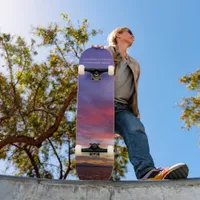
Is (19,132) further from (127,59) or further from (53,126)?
(127,59)

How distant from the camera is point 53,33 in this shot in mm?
9984

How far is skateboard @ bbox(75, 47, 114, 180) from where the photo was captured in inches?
113

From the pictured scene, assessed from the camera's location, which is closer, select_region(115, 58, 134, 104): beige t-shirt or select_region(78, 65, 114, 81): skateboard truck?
select_region(78, 65, 114, 81): skateboard truck

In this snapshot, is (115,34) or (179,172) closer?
(179,172)

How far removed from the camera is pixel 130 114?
11.0 ft

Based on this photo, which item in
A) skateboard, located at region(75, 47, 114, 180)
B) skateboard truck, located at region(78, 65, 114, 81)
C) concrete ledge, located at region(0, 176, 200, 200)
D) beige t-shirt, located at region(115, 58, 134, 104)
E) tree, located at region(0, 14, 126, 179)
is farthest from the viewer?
tree, located at region(0, 14, 126, 179)

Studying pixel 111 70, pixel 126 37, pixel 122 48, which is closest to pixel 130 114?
pixel 111 70

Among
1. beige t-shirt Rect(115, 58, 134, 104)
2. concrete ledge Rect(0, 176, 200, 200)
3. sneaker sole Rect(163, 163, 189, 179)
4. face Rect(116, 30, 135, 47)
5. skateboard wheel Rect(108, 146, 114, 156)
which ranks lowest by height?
concrete ledge Rect(0, 176, 200, 200)

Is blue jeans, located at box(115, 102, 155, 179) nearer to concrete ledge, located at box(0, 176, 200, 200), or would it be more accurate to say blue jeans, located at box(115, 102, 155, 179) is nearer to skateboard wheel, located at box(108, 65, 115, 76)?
skateboard wheel, located at box(108, 65, 115, 76)

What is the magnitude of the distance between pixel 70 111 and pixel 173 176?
25.5ft

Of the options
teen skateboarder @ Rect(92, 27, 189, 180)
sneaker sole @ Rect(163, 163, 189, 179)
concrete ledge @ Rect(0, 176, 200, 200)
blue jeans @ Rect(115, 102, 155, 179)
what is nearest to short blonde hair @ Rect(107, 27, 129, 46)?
teen skateboarder @ Rect(92, 27, 189, 180)

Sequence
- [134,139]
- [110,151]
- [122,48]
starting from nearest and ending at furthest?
[110,151]
[134,139]
[122,48]

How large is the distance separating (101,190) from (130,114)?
1.35m

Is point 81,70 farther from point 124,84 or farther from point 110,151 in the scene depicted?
point 110,151
